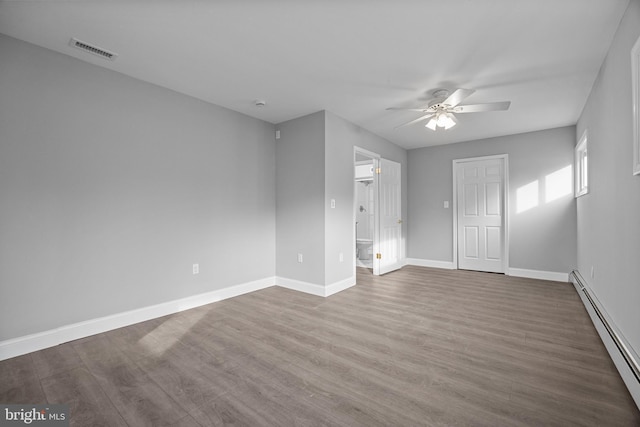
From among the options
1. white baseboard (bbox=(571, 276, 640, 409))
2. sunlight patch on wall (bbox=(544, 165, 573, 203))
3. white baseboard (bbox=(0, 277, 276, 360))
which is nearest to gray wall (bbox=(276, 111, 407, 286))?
white baseboard (bbox=(0, 277, 276, 360))

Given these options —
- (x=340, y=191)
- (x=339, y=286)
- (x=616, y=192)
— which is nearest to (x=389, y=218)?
(x=340, y=191)

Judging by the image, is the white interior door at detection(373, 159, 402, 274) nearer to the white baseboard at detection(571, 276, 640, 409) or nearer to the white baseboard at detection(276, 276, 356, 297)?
the white baseboard at detection(276, 276, 356, 297)

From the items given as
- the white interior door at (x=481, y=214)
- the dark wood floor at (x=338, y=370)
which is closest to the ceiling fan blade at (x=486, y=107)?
the dark wood floor at (x=338, y=370)

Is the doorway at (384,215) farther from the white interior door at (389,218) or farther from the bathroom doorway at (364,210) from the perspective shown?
the bathroom doorway at (364,210)

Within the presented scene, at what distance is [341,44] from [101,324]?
344cm

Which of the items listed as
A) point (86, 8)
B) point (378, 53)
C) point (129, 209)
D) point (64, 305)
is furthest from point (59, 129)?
point (378, 53)

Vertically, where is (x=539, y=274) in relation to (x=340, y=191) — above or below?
below

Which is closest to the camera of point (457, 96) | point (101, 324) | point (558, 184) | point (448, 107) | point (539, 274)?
point (101, 324)

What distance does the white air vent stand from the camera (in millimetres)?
2459

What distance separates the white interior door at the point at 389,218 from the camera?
537 cm

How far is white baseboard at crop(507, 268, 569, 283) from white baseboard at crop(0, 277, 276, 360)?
4.79 m

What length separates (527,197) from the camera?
201 inches

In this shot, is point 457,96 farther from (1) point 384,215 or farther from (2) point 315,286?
(2) point 315,286

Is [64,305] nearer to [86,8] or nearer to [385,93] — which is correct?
[86,8]
